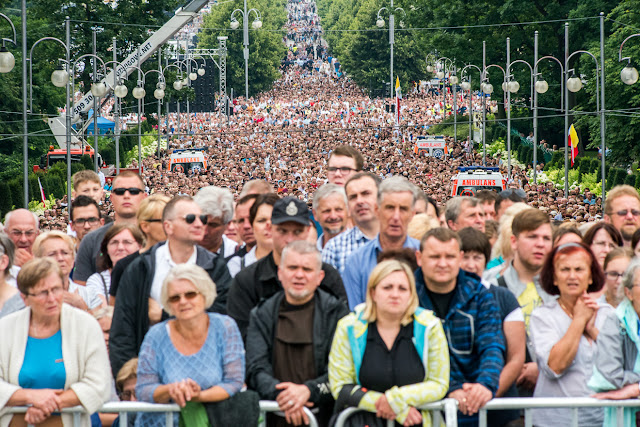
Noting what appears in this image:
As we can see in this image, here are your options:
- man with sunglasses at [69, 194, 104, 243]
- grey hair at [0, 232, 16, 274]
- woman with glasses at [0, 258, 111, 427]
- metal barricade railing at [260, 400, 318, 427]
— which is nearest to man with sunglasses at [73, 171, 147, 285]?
man with sunglasses at [69, 194, 104, 243]

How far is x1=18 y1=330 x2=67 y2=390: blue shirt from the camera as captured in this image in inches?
255

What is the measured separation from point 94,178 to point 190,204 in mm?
4364

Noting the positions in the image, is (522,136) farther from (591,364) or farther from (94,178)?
(591,364)

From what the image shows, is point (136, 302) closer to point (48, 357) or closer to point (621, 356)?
point (48, 357)

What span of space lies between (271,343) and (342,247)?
5.65 feet

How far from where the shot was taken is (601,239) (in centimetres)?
874

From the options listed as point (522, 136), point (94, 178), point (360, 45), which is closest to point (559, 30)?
point (522, 136)

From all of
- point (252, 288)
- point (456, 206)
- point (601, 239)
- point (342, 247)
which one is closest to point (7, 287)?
point (252, 288)

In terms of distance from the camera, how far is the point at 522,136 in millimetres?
62250

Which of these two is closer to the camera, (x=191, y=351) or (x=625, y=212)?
(x=191, y=351)

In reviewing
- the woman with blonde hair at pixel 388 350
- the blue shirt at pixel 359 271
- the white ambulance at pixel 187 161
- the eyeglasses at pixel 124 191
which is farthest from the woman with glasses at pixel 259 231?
the white ambulance at pixel 187 161

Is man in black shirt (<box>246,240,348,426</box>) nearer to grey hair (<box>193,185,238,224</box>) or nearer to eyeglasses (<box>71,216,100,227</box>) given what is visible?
grey hair (<box>193,185,238,224</box>)

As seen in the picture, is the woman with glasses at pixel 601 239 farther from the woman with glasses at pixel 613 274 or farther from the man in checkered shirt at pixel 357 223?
the man in checkered shirt at pixel 357 223

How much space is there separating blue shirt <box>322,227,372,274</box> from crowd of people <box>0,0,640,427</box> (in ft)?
0.04
